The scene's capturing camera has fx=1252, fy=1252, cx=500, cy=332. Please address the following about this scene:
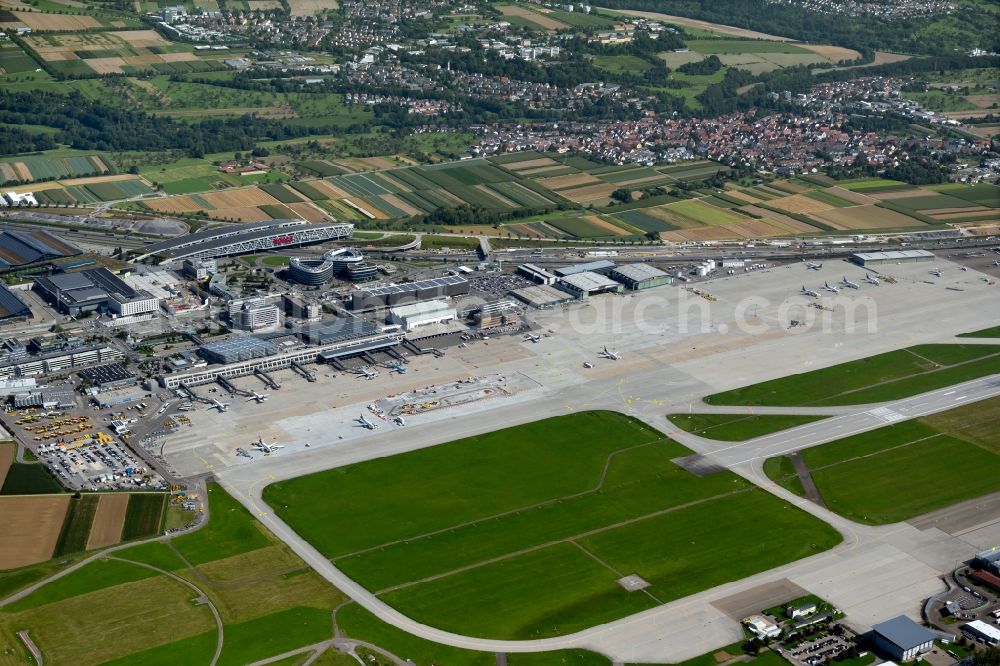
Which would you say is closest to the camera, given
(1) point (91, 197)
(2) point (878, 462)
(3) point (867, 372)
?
(2) point (878, 462)

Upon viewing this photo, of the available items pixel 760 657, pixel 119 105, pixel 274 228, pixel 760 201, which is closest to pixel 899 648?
pixel 760 657

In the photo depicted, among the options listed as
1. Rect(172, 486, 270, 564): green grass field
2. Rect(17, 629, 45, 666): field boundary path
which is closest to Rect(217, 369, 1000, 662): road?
Rect(172, 486, 270, 564): green grass field

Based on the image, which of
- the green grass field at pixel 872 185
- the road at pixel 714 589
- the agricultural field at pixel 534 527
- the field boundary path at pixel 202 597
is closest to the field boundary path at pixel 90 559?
the field boundary path at pixel 202 597

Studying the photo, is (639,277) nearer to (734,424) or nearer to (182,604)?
(734,424)

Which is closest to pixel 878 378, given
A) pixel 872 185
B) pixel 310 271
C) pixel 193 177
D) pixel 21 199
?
pixel 310 271

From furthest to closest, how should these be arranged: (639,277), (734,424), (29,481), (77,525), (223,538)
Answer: (639,277)
(734,424)
(29,481)
(77,525)
(223,538)

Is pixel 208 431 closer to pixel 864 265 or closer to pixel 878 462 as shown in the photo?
pixel 878 462
